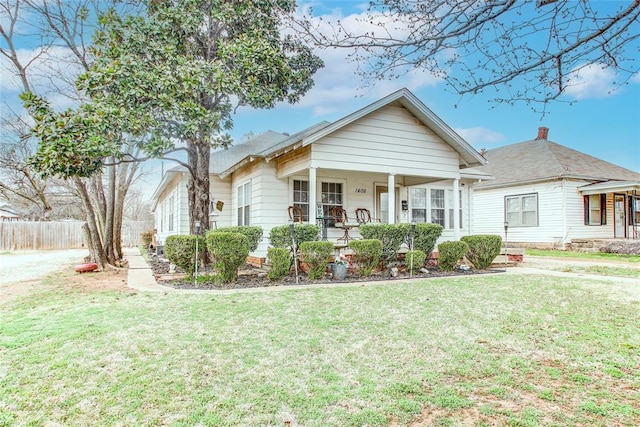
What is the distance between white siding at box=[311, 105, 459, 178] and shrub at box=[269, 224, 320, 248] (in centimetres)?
171

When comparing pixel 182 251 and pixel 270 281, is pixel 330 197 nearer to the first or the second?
pixel 270 281

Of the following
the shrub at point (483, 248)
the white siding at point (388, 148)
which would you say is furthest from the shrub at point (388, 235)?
the shrub at point (483, 248)

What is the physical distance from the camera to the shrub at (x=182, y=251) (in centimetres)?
769

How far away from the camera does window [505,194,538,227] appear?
59.8 ft

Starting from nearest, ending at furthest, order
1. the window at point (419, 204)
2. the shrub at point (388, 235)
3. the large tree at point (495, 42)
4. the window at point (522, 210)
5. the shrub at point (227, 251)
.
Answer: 1. the large tree at point (495, 42)
2. the shrub at point (227, 251)
3. the shrub at point (388, 235)
4. the window at point (419, 204)
5. the window at point (522, 210)

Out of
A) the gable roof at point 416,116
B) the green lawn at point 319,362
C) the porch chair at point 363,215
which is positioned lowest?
the green lawn at point 319,362

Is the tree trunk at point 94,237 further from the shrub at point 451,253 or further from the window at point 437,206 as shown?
the window at point 437,206

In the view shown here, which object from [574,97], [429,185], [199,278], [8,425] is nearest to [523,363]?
[574,97]

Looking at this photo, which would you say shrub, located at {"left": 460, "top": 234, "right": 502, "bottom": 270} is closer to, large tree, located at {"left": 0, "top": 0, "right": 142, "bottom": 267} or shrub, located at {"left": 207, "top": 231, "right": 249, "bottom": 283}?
shrub, located at {"left": 207, "top": 231, "right": 249, "bottom": 283}

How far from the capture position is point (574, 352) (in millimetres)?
3947

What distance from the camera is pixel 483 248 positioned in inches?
394

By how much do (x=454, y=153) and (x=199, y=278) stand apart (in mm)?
8131

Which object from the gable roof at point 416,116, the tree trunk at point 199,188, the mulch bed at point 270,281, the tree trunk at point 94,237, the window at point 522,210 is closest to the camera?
the mulch bed at point 270,281

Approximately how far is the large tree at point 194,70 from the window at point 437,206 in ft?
20.0
